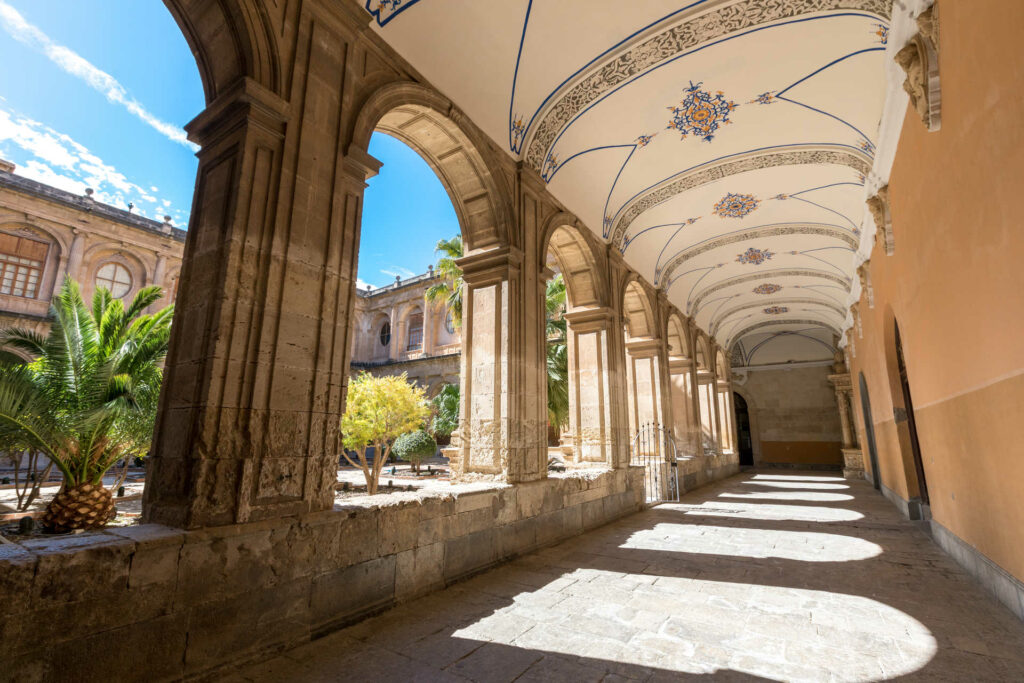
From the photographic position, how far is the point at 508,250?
16.7 feet

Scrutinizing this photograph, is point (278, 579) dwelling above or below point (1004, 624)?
above

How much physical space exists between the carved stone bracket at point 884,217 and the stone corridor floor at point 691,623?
131 inches

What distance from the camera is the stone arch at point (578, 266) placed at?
23.3 feet

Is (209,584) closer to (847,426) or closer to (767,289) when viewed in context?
(767,289)

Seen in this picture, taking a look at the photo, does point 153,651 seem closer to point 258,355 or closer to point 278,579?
point 278,579

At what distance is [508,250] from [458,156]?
1099 mm

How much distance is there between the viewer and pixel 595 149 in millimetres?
6102

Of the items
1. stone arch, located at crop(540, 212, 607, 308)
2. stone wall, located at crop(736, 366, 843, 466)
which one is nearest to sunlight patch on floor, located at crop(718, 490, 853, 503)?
stone arch, located at crop(540, 212, 607, 308)

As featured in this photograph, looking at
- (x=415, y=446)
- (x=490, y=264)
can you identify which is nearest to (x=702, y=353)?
(x=415, y=446)

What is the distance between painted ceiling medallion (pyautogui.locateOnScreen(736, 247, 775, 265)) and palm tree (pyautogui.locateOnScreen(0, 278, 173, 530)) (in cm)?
1036

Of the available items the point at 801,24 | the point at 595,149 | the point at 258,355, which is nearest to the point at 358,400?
the point at 595,149

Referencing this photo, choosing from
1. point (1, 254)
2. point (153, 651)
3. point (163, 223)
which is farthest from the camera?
point (163, 223)

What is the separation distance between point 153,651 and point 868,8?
21.9ft

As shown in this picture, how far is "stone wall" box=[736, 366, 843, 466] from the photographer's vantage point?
1788 cm
